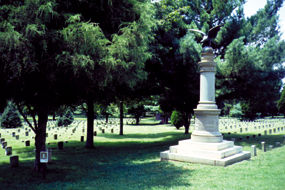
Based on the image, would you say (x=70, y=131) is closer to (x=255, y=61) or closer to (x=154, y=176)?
(x=255, y=61)

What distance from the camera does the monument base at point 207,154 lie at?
8.26 metres

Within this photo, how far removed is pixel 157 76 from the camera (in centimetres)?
1411

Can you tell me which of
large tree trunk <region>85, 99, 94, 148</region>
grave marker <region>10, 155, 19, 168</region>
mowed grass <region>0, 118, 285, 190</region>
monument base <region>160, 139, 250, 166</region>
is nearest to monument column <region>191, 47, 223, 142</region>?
monument base <region>160, 139, 250, 166</region>

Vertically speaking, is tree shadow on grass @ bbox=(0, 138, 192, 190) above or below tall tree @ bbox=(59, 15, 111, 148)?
below

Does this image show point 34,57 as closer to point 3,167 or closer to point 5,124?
point 3,167

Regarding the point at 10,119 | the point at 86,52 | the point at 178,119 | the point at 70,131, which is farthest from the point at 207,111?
the point at 10,119

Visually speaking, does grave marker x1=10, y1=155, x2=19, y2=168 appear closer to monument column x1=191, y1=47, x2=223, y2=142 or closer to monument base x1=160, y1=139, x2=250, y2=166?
monument base x1=160, y1=139, x2=250, y2=166

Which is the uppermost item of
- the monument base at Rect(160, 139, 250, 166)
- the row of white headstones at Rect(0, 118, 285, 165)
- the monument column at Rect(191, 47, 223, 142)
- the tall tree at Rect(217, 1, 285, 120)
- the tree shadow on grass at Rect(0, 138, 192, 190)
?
the tall tree at Rect(217, 1, 285, 120)

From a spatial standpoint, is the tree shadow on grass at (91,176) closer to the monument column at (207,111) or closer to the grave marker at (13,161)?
the grave marker at (13,161)

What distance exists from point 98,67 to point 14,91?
7.62 ft

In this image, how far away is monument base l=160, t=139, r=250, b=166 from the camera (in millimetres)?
8258

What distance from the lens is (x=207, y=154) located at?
8578mm

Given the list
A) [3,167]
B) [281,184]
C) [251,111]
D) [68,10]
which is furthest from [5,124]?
[251,111]

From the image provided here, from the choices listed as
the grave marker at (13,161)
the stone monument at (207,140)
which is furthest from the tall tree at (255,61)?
the grave marker at (13,161)
